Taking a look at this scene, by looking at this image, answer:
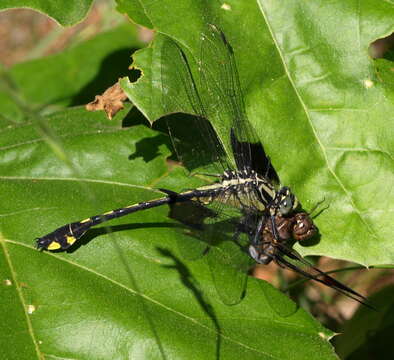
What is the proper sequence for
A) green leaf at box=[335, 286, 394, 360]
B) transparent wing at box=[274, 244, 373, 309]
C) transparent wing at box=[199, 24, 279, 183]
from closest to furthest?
transparent wing at box=[199, 24, 279, 183] < transparent wing at box=[274, 244, 373, 309] < green leaf at box=[335, 286, 394, 360]

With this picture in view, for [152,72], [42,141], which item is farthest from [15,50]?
[152,72]

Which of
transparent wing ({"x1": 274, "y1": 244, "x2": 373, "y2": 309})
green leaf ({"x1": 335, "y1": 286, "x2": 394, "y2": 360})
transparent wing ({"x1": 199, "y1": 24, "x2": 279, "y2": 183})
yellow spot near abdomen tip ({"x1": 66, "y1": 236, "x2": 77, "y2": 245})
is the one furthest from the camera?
green leaf ({"x1": 335, "y1": 286, "x2": 394, "y2": 360})

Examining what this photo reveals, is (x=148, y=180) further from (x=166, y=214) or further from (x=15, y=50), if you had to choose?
(x=15, y=50)

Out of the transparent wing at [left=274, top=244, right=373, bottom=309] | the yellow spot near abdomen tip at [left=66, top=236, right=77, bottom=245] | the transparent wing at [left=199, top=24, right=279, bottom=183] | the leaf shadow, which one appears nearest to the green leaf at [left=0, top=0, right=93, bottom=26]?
the transparent wing at [left=199, top=24, right=279, bottom=183]

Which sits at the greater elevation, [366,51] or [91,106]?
[366,51]

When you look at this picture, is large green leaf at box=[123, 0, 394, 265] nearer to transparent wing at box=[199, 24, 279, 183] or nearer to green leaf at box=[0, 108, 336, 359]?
transparent wing at box=[199, 24, 279, 183]

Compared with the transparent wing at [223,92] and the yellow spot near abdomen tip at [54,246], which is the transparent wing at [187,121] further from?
the yellow spot near abdomen tip at [54,246]

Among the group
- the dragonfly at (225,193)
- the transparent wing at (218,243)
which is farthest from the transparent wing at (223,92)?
the transparent wing at (218,243)
